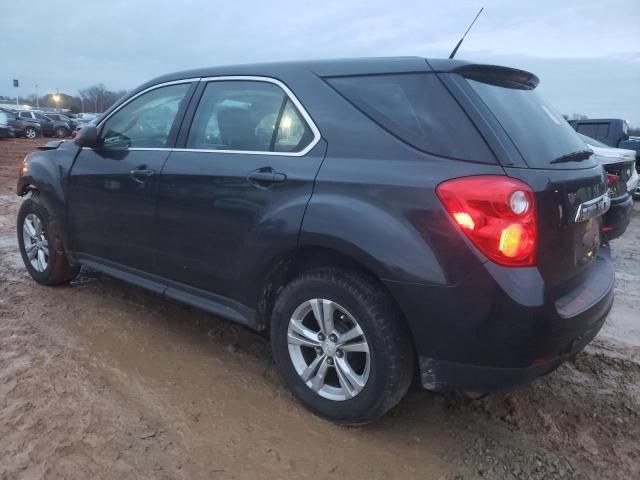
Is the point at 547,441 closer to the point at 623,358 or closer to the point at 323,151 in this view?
the point at 623,358

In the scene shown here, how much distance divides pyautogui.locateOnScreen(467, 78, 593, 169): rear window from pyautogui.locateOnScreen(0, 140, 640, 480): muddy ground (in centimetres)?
134

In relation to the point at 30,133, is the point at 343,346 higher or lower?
lower

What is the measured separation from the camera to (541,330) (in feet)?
7.03

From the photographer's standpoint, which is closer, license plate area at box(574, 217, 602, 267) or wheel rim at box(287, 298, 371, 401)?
license plate area at box(574, 217, 602, 267)

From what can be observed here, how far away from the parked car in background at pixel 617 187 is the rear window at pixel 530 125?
4.67 feet

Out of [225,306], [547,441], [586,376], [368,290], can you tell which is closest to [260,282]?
[225,306]

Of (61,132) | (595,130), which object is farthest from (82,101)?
(595,130)

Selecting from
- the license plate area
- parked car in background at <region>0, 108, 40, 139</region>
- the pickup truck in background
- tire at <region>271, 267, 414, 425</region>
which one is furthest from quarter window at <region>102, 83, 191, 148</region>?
parked car in background at <region>0, 108, 40, 139</region>

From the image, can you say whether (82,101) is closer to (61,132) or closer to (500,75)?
(61,132)

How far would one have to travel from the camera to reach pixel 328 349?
8.57 ft

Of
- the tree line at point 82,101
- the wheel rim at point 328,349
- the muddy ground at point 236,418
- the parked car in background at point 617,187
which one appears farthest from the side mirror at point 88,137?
the tree line at point 82,101

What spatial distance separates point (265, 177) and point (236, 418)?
1.25 meters

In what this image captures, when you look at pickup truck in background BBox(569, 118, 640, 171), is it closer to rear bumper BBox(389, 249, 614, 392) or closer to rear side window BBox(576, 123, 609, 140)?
rear side window BBox(576, 123, 609, 140)

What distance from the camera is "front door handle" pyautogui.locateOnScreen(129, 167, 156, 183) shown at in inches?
132
